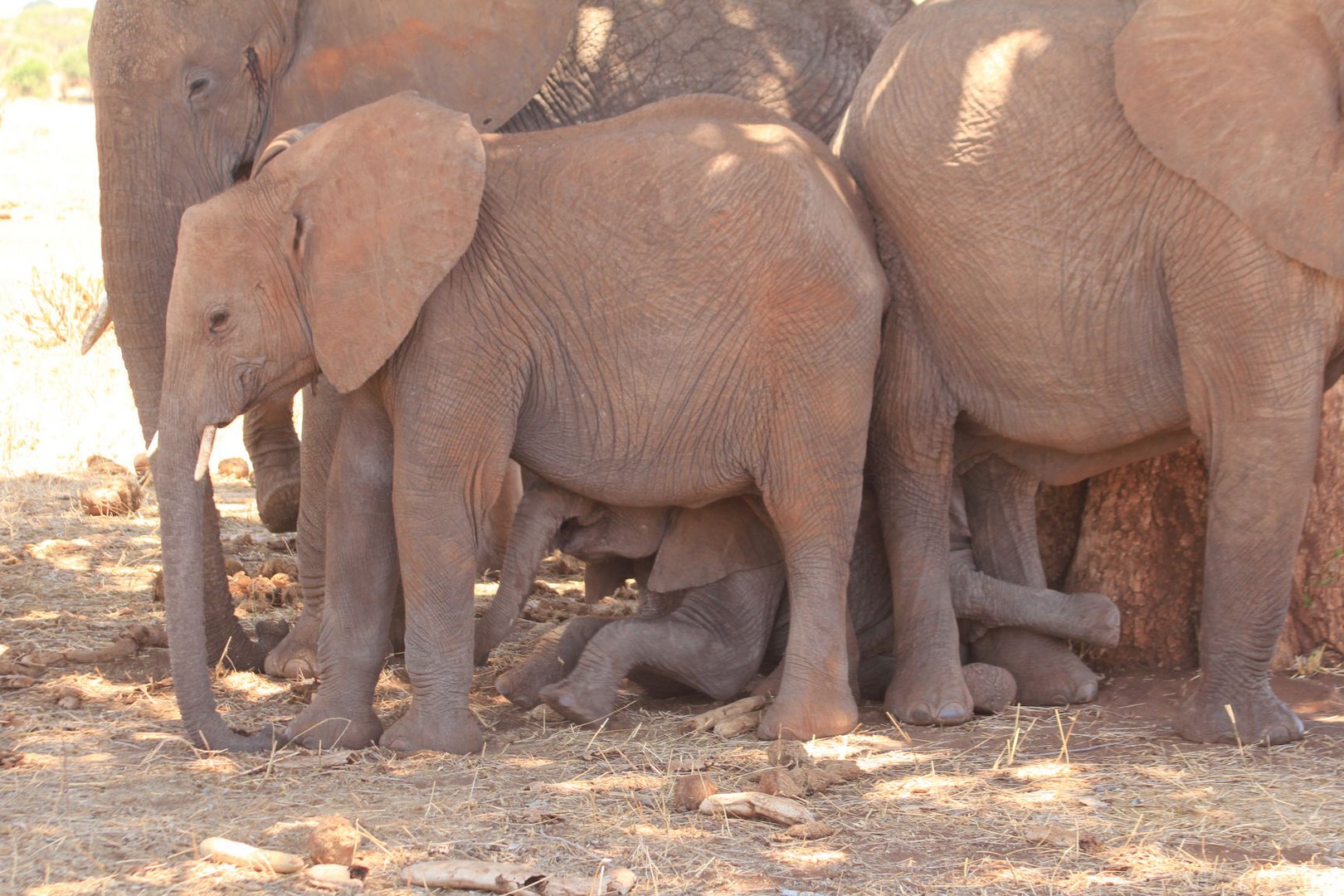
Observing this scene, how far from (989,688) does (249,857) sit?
2.61 meters

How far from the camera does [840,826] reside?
14.3ft

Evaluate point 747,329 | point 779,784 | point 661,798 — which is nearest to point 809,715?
point 779,784

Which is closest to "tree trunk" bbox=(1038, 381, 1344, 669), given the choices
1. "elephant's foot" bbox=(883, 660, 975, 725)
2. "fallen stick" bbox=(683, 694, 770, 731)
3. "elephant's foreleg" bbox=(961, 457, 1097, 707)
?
"elephant's foreleg" bbox=(961, 457, 1097, 707)

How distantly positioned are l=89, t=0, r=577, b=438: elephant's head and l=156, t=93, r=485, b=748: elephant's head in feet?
2.39

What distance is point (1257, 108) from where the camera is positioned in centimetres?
493

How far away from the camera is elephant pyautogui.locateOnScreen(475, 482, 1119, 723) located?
543 centimetres

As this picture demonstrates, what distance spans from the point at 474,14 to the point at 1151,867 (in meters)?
3.71

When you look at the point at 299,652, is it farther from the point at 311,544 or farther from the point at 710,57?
the point at 710,57

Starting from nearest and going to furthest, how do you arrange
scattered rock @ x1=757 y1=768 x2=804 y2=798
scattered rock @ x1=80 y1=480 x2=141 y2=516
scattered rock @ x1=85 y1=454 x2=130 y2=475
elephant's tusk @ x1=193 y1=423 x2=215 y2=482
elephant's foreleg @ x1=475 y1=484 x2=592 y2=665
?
1. scattered rock @ x1=757 y1=768 x2=804 y2=798
2. elephant's tusk @ x1=193 y1=423 x2=215 y2=482
3. elephant's foreleg @ x1=475 y1=484 x2=592 y2=665
4. scattered rock @ x1=80 y1=480 x2=141 y2=516
5. scattered rock @ x1=85 y1=454 x2=130 y2=475

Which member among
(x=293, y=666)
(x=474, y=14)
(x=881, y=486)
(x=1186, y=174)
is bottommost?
(x=293, y=666)

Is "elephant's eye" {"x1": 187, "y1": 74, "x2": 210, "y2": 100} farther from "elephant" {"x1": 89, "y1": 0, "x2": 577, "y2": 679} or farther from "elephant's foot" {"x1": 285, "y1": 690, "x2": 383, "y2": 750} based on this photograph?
"elephant's foot" {"x1": 285, "y1": 690, "x2": 383, "y2": 750}

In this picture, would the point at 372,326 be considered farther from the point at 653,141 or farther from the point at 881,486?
the point at 881,486

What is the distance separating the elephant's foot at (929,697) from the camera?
5.37m

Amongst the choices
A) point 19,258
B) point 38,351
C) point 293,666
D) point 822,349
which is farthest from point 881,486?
point 19,258
